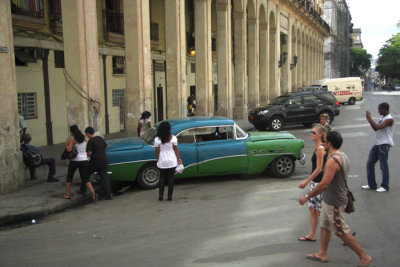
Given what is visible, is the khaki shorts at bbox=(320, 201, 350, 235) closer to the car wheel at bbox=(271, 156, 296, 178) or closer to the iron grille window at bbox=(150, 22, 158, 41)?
the car wheel at bbox=(271, 156, 296, 178)

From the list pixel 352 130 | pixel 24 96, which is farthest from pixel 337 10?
pixel 24 96

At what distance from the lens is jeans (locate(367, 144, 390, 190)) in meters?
7.93

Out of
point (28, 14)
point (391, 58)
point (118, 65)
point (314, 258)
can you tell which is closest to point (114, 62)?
point (118, 65)

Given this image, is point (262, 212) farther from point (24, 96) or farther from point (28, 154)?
point (24, 96)

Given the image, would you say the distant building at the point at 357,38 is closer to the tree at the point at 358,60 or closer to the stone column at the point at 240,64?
the tree at the point at 358,60

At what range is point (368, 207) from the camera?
7074mm

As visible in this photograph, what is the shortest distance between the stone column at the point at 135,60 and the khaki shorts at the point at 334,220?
9779 millimetres

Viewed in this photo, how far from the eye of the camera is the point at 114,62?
18938mm

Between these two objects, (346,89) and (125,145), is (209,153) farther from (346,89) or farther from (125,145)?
(346,89)

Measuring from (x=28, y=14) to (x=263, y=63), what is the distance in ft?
62.0

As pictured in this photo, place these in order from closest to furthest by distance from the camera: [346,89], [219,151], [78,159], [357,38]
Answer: [78,159] → [219,151] → [346,89] → [357,38]

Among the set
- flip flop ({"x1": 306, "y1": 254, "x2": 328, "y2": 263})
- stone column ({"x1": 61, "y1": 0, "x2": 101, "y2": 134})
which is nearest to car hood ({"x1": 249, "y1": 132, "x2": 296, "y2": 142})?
stone column ({"x1": 61, "y1": 0, "x2": 101, "y2": 134})

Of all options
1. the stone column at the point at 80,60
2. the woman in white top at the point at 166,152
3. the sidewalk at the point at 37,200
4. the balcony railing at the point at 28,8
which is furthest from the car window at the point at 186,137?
the balcony railing at the point at 28,8

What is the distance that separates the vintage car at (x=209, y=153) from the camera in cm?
874
